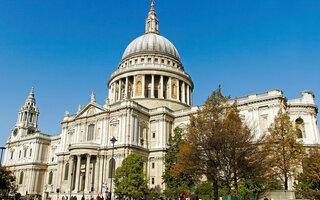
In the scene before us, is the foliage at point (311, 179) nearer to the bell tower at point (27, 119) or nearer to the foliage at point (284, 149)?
the foliage at point (284, 149)

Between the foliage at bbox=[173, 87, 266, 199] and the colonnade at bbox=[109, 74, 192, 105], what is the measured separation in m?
31.6

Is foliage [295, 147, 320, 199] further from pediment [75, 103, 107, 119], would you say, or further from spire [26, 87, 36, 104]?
spire [26, 87, 36, 104]

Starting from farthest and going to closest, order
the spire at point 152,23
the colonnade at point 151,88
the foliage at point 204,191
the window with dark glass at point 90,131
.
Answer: the spire at point 152,23, the colonnade at point 151,88, the window with dark glass at point 90,131, the foliage at point 204,191

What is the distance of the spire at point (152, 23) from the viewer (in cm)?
8034

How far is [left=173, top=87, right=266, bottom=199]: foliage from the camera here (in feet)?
89.2

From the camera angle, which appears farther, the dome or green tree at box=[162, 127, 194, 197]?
the dome

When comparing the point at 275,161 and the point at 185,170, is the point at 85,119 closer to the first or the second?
the point at 185,170

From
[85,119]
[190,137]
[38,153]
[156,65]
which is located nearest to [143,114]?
[85,119]

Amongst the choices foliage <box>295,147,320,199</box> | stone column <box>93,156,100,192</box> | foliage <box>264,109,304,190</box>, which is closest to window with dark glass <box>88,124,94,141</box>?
stone column <box>93,156,100,192</box>

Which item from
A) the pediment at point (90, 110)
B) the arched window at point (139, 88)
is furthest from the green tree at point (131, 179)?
the arched window at point (139, 88)

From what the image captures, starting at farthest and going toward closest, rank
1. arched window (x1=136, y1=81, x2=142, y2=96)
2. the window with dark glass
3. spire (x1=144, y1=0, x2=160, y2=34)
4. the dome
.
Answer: spire (x1=144, y1=0, x2=160, y2=34), the dome, arched window (x1=136, y1=81, x2=142, y2=96), the window with dark glass

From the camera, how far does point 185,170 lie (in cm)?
2983

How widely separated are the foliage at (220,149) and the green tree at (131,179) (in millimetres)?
11075

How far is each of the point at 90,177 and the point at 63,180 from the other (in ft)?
27.2
